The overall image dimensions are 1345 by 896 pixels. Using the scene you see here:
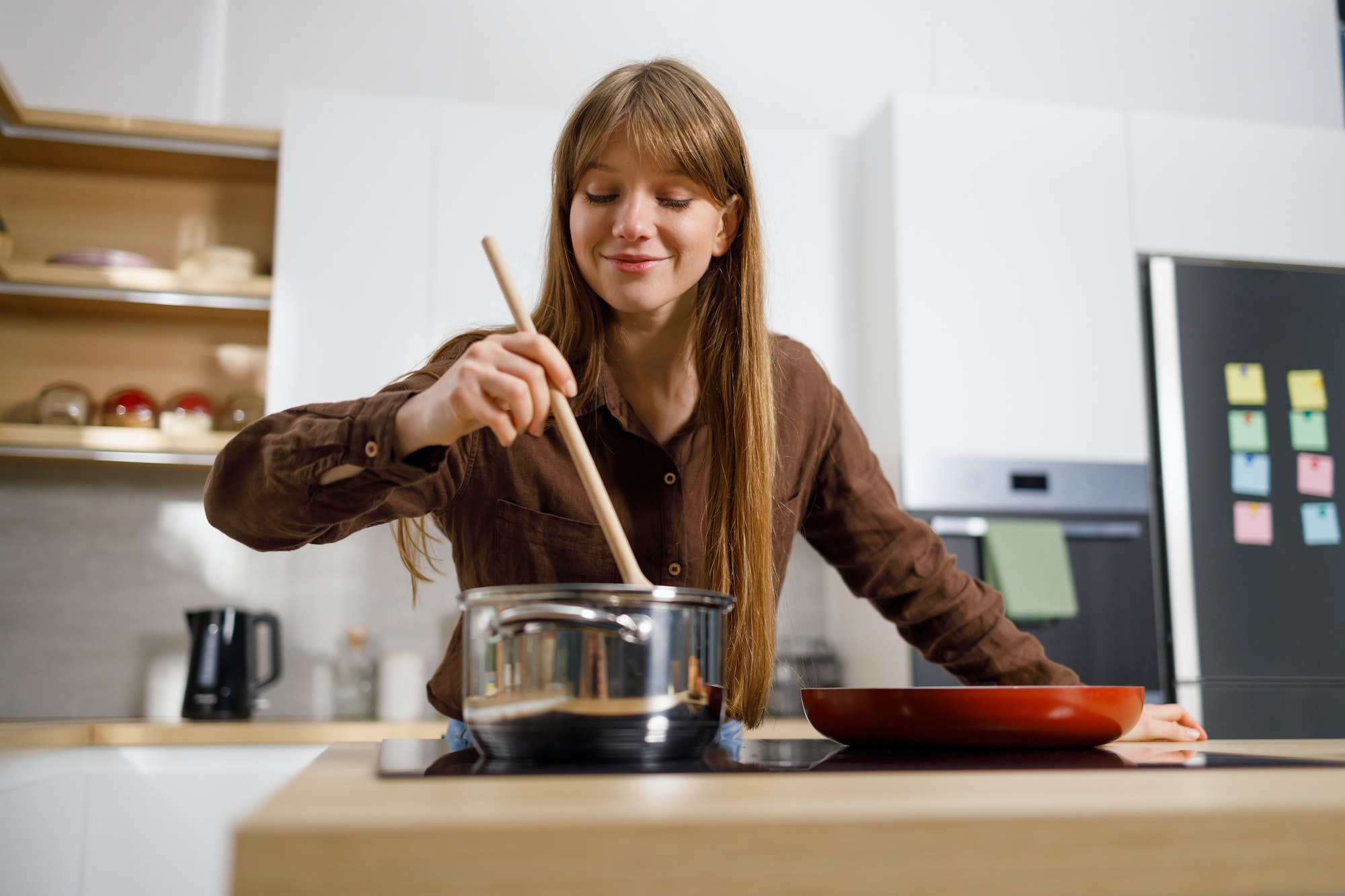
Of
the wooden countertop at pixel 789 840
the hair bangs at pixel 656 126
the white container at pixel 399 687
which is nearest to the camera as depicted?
the wooden countertop at pixel 789 840

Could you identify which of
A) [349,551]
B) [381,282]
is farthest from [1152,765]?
[349,551]

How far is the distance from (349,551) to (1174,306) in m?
1.95

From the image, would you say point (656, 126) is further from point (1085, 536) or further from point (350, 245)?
point (1085, 536)

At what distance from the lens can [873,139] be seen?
2502 millimetres

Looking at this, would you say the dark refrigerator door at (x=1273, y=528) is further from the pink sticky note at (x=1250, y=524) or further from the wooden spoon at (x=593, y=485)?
the wooden spoon at (x=593, y=485)

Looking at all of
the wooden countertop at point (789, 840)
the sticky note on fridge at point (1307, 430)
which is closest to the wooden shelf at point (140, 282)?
the wooden countertop at point (789, 840)

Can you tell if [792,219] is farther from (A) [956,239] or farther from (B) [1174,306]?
(B) [1174,306]

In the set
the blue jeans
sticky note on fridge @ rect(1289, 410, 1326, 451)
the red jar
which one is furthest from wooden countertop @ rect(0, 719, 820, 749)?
sticky note on fridge @ rect(1289, 410, 1326, 451)

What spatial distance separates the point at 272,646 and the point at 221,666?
0.38ft

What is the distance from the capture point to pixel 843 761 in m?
0.63

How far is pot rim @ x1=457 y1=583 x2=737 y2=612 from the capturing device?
1.81 feet

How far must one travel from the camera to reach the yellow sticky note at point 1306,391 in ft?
7.85

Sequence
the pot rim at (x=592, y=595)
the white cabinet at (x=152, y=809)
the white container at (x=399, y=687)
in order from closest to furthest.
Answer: the pot rim at (x=592, y=595), the white cabinet at (x=152, y=809), the white container at (x=399, y=687)

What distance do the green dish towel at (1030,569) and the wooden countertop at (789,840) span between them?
1.79 m
